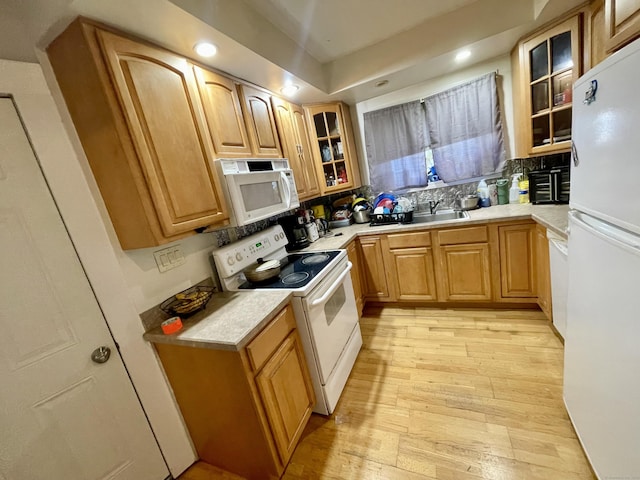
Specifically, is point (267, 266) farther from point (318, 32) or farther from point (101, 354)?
point (318, 32)

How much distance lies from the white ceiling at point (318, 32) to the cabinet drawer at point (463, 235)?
1414 mm

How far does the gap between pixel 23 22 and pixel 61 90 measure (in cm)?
23

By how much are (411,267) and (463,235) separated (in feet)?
1.76

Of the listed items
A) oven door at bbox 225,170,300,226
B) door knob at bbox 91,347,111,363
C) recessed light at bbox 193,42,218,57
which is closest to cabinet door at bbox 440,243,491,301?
oven door at bbox 225,170,300,226

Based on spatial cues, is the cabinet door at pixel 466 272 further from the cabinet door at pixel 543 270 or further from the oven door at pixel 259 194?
the oven door at pixel 259 194

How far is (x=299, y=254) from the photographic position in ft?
6.84

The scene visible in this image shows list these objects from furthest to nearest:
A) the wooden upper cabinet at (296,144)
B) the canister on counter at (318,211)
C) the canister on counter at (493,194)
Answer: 1. the canister on counter at (318,211)
2. the canister on counter at (493,194)
3. the wooden upper cabinet at (296,144)

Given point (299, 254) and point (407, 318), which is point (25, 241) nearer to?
point (299, 254)

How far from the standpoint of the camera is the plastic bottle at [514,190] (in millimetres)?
2294

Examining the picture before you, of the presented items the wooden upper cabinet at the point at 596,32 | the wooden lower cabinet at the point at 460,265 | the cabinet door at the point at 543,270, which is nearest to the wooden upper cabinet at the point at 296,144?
the wooden lower cabinet at the point at 460,265

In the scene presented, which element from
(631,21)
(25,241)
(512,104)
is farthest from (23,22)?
(512,104)

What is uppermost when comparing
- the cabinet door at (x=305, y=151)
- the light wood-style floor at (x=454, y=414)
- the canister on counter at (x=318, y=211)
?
the cabinet door at (x=305, y=151)

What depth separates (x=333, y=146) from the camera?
8.88 feet

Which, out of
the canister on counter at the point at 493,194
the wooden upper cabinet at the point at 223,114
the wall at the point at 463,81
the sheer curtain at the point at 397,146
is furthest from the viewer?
the sheer curtain at the point at 397,146
